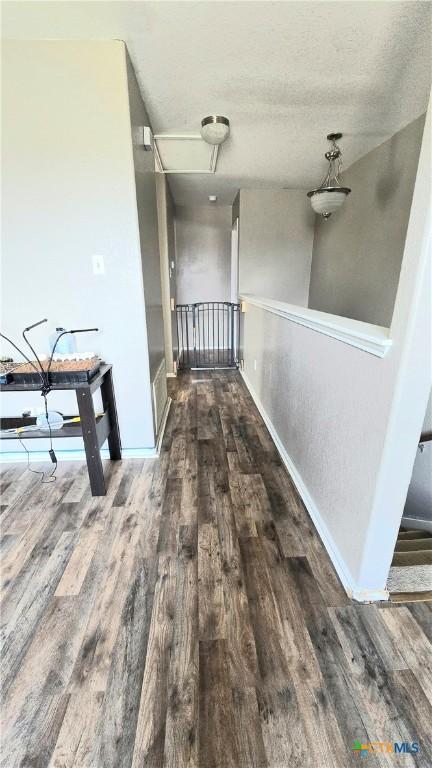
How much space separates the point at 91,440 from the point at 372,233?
3.38m

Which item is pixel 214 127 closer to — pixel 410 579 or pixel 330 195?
pixel 330 195

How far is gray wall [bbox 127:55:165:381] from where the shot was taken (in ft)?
6.54

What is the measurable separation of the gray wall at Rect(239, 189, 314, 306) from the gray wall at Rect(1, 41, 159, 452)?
301cm

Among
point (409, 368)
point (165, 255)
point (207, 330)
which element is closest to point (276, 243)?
point (165, 255)

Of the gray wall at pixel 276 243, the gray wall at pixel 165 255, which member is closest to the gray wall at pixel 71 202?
the gray wall at pixel 165 255

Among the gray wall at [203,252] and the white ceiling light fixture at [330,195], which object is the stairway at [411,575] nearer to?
the white ceiling light fixture at [330,195]

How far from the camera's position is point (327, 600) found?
4.23ft

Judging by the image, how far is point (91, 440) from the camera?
184cm

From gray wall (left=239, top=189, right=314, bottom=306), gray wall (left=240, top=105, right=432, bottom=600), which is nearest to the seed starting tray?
gray wall (left=240, top=105, right=432, bottom=600)

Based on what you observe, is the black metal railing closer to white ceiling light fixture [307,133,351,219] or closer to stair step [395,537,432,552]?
white ceiling light fixture [307,133,351,219]

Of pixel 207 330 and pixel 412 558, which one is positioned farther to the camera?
pixel 207 330

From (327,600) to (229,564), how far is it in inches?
17.4

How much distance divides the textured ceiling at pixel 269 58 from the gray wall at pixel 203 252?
116 inches

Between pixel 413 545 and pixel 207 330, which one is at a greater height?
pixel 207 330
